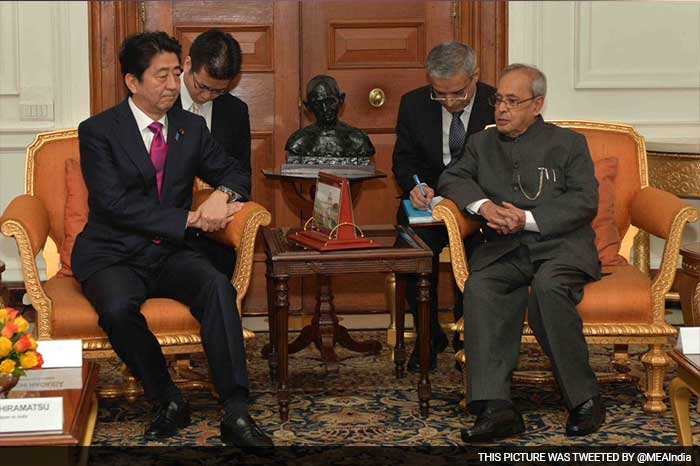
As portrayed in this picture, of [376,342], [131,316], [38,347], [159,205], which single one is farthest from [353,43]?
[38,347]

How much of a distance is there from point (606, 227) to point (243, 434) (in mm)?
1797

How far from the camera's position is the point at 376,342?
554 cm

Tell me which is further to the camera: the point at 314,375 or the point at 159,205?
the point at 314,375

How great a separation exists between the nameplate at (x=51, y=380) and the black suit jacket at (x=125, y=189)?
85cm

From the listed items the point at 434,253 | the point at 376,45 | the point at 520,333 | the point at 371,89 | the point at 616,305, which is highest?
the point at 376,45

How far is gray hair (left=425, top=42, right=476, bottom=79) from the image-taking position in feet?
16.4

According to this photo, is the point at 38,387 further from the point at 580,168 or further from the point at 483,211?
the point at 580,168

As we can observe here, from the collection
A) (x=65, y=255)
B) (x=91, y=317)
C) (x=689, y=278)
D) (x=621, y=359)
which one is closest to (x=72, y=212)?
(x=65, y=255)

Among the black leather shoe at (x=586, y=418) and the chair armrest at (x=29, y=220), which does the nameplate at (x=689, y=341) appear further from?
the chair armrest at (x=29, y=220)

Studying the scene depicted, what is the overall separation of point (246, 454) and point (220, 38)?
1.91 metres

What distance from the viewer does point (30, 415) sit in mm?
3010

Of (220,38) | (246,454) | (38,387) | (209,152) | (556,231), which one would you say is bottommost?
(246,454)

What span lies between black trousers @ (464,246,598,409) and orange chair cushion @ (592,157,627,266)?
0.42 m

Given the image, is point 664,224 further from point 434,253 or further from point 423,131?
point 423,131
